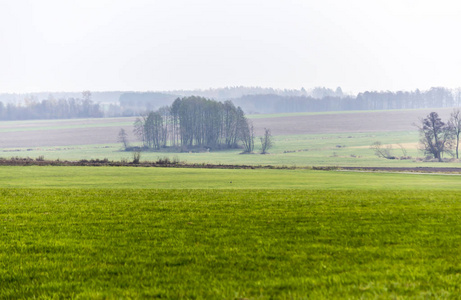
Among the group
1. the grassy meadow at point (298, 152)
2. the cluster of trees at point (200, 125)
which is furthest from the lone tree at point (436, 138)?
the cluster of trees at point (200, 125)

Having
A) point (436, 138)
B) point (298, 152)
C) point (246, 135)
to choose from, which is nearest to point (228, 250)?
point (436, 138)

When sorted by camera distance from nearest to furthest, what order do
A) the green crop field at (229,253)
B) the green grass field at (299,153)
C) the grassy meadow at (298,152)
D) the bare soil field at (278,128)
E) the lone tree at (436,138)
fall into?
the green crop field at (229,253) < the green grass field at (299,153) < the lone tree at (436,138) < the grassy meadow at (298,152) < the bare soil field at (278,128)

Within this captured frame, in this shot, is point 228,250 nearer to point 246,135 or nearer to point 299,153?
point 299,153

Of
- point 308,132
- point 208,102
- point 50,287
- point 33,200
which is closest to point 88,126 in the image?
point 208,102

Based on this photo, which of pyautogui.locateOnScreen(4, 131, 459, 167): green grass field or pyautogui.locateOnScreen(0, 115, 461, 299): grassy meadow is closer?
pyautogui.locateOnScreen(0, 115, 461, 299): grassy meadow

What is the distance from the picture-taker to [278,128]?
568 feet

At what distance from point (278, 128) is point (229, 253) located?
164165mm

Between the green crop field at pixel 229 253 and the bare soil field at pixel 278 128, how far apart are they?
14043 cm

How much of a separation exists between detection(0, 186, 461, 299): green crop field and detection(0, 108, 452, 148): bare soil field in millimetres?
140426

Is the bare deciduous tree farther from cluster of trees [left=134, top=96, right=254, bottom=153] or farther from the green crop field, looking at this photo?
the green crop field

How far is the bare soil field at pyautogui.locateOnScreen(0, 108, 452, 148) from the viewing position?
15475 centimetres

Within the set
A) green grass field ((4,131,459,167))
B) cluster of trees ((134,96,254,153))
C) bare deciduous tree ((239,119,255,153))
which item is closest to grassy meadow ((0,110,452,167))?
green grass field ((4,131,459,167))

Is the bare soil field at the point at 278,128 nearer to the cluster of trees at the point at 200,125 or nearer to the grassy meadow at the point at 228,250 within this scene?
the cluster of trees at the point at 200,125

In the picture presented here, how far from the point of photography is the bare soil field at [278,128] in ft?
508
